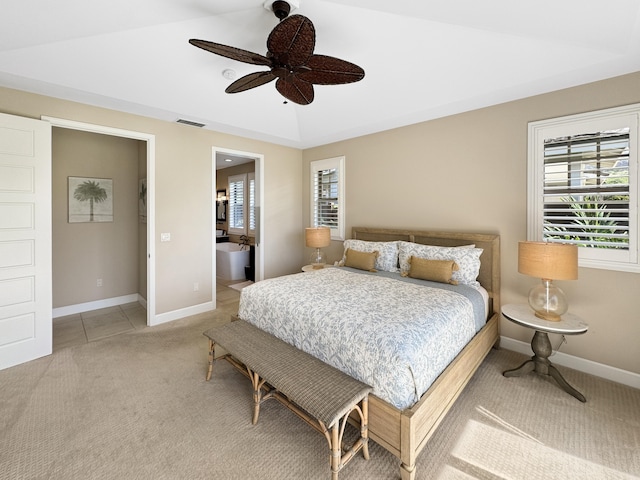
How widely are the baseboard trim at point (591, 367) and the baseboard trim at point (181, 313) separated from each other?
408 cm

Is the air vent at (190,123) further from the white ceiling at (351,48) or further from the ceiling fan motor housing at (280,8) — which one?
the ceiling fan motor housing at (280,8)

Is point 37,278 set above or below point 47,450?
above

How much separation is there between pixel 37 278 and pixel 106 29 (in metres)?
2.49

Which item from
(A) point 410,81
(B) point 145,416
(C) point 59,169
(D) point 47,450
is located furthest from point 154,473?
(C) point 59,169

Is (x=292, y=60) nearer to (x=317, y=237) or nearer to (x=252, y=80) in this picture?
(x=252, y=80)

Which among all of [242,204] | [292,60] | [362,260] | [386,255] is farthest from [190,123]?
[242,204]

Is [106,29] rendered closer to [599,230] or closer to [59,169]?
[59,169]

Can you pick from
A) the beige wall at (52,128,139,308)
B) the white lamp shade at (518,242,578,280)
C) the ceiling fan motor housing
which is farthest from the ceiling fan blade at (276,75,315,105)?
the beige wall at (52,128,139,308)

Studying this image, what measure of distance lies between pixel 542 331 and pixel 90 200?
19.5 ft

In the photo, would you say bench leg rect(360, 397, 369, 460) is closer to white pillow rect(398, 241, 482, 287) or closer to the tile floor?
white pillow rect(398, 241, 482, 287)

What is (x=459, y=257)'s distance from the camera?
3.10m

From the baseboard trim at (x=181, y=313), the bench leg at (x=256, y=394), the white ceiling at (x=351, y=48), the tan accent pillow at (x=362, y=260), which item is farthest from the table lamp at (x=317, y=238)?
the bench leg at (x=256, y=394)

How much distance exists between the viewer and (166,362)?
2.86 m

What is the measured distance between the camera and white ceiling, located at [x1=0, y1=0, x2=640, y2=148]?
2016 mm
